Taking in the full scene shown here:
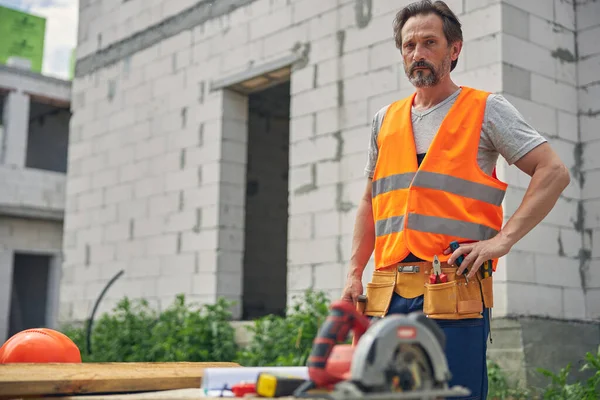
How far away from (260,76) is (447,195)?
16.7 feet

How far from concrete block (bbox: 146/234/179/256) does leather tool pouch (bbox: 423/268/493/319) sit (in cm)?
578

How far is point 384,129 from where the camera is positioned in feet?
9.11

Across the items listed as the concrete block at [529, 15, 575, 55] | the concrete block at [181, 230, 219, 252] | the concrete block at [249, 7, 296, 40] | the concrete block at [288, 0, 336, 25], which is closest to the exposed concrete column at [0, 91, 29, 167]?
the concrete block at [181, 230, 219, 252]

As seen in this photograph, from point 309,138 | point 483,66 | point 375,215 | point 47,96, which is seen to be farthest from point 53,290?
point 375,215

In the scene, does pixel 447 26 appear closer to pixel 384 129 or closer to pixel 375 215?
pixel 384 129

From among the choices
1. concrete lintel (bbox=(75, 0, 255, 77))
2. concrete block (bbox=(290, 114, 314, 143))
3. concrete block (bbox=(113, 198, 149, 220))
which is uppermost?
concrete lintel (bbox=(75, 0, 255, 77))

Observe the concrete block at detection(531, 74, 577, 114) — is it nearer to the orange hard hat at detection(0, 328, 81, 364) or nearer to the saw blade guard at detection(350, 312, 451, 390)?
the orange hard hat at detection(0, 328, 81, 364)

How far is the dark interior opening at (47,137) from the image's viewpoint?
17656 mm

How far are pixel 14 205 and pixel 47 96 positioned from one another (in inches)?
→ 92.5

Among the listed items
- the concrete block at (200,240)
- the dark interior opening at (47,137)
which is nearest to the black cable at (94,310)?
the concrete block at (200,240)

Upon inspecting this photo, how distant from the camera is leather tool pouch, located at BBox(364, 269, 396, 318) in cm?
255

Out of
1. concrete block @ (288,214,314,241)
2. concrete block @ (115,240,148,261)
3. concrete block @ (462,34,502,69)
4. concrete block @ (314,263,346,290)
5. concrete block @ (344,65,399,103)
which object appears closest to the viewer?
concrete block @ (462,34,502,69)

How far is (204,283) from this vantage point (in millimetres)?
7570

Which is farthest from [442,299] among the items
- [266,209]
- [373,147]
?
[266,209]
